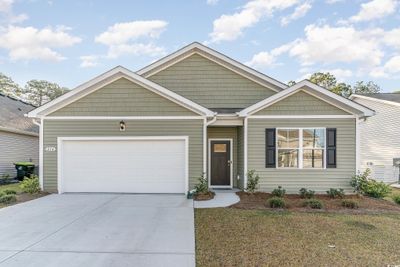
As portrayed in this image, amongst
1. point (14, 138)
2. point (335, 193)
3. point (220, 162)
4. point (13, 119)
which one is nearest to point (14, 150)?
point (14, 138)

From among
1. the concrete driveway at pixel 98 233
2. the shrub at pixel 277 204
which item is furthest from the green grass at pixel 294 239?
the shrub at pixel 277 204

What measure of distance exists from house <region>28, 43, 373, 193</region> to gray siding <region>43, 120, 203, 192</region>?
4cm

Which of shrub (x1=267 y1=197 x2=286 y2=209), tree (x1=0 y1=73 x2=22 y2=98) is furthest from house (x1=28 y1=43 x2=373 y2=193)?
tree (x1=0 y1=73 x2=22 y2=98)

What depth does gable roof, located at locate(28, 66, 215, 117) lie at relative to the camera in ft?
32.4

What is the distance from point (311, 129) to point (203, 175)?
174 inches

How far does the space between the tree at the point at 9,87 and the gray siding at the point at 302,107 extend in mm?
42086

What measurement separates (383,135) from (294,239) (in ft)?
52.2

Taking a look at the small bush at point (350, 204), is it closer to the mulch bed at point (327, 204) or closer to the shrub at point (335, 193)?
the mulch bed at point (327, 204)

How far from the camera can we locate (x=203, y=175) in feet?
32.2

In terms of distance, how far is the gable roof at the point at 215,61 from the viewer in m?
12.0

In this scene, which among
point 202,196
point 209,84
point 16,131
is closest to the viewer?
point 202,196

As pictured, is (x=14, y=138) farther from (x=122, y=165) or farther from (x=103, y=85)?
(x=122, y=165)

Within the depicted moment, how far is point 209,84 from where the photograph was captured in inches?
480

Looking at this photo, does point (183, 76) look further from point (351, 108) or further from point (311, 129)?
point (351, 108)
